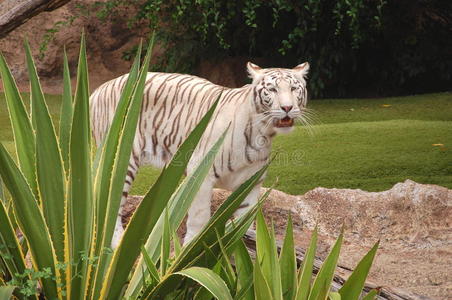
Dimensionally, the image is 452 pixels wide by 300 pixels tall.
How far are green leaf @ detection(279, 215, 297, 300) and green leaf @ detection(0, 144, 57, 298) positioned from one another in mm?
655

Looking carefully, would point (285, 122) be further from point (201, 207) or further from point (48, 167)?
point (48, 167)

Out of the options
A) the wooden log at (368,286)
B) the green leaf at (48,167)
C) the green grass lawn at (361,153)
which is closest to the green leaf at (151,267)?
the green leaf at (48,167)

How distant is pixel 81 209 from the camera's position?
2.15m

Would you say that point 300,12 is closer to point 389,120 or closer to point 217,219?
point 389,120

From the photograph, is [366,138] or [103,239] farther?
[366,138]

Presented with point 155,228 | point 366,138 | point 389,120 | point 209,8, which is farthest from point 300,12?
point 155,228

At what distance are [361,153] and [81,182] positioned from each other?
4648 mm

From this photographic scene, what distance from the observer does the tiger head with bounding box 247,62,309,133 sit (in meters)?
3.93

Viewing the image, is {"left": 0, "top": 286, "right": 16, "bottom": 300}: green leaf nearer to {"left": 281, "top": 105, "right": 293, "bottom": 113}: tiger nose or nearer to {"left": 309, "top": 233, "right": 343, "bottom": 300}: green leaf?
{"left": 309, "top": 233, "right": 343, "bottom": 300}: green leaf

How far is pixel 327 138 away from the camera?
275 inches

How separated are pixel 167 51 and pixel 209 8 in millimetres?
1254

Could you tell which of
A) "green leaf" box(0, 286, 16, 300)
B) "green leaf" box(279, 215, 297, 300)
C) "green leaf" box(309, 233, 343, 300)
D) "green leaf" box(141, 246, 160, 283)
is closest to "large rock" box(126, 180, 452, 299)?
"green leaf" box(279, 215, 297, 300)

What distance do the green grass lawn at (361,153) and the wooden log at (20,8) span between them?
1.75 meters

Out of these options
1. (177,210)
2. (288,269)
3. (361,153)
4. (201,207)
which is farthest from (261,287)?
(361,153)
